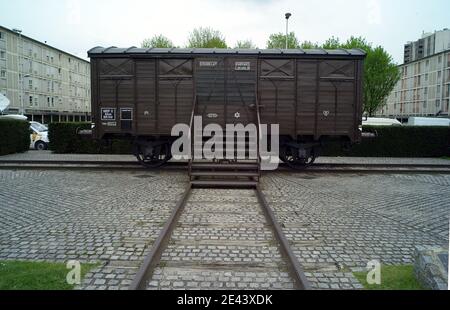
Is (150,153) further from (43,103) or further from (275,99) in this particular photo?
(43,103)

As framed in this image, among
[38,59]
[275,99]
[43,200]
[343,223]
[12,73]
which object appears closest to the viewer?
[343,223]

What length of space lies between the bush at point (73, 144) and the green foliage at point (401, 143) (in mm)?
10608

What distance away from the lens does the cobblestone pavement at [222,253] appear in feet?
12.8

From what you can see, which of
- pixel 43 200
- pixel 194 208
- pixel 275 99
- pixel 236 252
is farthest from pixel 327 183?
pixel 43 200

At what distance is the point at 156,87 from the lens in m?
11.9

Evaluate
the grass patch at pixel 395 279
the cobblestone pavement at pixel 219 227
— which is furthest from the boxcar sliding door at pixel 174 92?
the grass patch at pixel 395 279

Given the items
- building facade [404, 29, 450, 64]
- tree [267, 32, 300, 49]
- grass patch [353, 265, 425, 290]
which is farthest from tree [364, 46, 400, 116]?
grass patch [353, 265, 425, 290]

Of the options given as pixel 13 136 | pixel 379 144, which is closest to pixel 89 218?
pixel 13 136

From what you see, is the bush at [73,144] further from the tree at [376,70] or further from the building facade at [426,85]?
the building facade at [426,85]

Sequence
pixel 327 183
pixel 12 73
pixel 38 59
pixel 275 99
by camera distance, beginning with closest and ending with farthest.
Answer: pixel 327 183, pixel 275 99, pixel 12 73, pixel 38 59

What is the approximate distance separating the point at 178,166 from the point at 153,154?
43.1 inches

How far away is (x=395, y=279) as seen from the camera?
155 inches

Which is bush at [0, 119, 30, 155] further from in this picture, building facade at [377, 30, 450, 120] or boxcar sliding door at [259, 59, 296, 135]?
building facade at [377, 30, 450, 120]

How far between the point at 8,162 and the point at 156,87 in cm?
722
